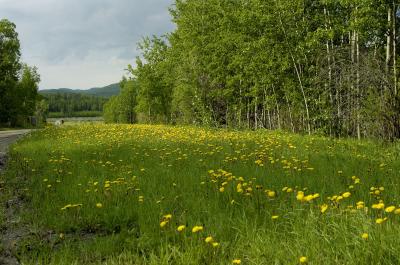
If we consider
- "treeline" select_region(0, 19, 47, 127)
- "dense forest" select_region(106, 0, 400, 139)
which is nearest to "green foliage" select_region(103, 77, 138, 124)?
"treeline" select_region(0, 19, 47, 127)

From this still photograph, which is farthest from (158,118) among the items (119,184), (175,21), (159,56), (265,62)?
(119,184)

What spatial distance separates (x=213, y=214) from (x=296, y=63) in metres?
17.4

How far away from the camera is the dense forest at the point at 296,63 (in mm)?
14367

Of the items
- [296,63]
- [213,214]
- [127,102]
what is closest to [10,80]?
[127,102]

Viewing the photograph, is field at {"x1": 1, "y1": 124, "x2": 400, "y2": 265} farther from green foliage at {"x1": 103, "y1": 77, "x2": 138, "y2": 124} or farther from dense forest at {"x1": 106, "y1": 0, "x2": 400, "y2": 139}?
green foliage at {"x1": 103, "y1": 77, "x2": 138, "y2": 124}

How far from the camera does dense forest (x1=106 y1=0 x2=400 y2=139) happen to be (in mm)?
14367

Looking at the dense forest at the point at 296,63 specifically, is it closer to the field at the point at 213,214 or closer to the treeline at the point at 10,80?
the field at the point at 213,214

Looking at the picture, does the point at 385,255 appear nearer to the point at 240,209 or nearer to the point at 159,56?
the point at 240,209

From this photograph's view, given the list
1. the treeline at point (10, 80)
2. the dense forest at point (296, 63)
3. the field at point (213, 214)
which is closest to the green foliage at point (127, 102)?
the treeline at point (10, 80)

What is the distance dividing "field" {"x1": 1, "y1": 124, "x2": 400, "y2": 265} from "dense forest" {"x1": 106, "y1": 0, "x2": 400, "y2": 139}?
630 cm

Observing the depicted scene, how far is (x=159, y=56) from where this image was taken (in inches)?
1843

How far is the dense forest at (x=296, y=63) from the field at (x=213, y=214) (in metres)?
6.30

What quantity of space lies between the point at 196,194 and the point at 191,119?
2933 centimetres

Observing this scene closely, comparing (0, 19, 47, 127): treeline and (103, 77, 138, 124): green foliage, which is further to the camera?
(103, 77, 138, 124): green foliage
